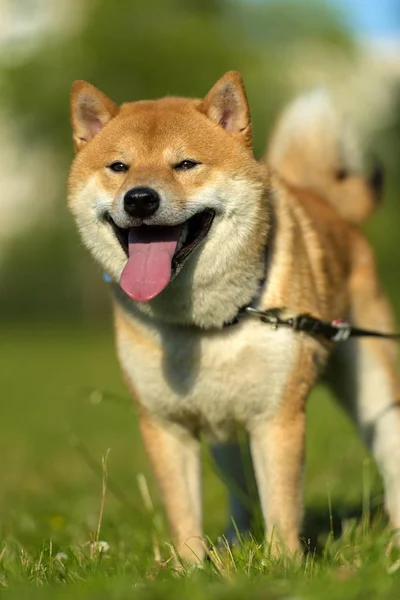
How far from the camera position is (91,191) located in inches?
128

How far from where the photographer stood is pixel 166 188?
9.99 ft

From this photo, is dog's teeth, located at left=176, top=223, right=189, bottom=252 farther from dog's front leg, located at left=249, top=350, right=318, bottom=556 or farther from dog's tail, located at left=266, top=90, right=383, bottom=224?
dog's tail, located at left=266, top=90, right=383, bottom=224

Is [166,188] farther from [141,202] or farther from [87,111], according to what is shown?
[87,111]

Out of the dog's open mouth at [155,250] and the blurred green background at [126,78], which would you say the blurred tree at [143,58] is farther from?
the dog's open mouth at [155,250]

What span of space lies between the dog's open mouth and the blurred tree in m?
22.0

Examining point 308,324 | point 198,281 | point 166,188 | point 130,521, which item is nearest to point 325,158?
point 308,324

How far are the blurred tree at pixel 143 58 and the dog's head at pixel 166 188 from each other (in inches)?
857

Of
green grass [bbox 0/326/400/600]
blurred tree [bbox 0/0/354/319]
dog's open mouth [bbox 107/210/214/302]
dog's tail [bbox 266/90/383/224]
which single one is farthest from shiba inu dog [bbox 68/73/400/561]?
blurred tree [bbox 0/0/354/319]

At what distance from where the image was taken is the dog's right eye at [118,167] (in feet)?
10.6

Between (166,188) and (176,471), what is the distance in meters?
1.15

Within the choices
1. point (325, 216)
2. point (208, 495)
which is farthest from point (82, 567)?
point (208, 495)

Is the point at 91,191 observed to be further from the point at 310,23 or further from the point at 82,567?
the point at 310,23

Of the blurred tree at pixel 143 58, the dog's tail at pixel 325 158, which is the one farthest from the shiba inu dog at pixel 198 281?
the blurred tree at pixel 143 58

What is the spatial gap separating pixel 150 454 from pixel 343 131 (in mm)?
2085
